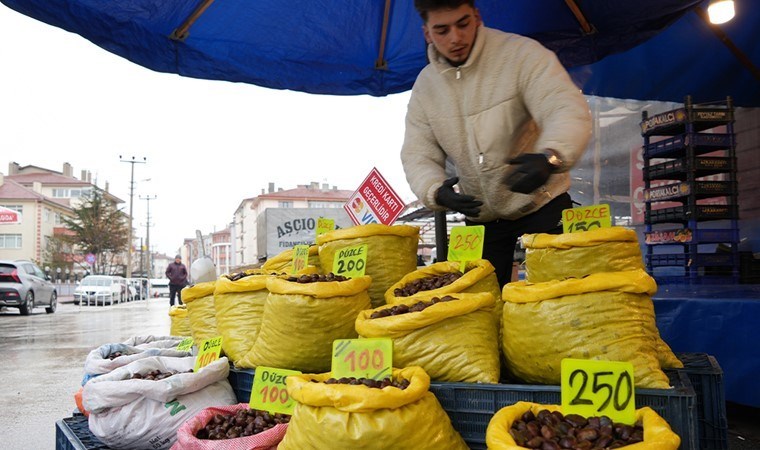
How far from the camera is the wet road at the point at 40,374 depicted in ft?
14.8

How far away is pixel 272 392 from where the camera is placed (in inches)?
85.1

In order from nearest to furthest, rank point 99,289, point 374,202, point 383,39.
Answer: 1. point 383,39
2. point 374,202
3. point 99,289

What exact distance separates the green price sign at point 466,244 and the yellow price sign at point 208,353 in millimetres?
1153

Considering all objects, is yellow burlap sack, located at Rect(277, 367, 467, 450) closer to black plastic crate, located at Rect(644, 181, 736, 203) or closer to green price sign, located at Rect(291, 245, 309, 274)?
green price sign, located at Rect(291, 245, 309, 274)

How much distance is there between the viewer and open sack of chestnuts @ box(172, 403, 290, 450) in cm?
195

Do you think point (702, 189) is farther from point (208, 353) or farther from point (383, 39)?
point (208, 353)

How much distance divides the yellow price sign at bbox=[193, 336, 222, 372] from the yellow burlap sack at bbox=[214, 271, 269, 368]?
63 millimetres

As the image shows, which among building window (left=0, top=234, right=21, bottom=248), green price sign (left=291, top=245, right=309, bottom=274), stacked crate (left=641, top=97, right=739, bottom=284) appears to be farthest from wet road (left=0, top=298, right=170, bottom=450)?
building window (left=0, top=234, right=21, bottom=248)

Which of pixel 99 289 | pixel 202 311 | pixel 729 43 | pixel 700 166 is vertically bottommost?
pixel 99 289

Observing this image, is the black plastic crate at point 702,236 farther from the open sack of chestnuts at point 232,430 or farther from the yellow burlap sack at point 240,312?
the open sack of chestnuts at point 232,430

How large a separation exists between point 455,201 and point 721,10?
143 inches

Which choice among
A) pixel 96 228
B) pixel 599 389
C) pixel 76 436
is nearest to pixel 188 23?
pixel 76 436

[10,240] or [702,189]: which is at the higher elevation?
[10,240]

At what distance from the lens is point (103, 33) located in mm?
3264
